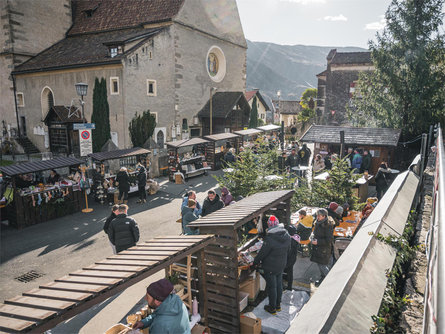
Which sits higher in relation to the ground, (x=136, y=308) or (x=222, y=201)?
(x=222, y=201)

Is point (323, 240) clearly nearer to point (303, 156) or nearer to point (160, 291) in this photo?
point (160, 291)

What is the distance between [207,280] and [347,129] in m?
15.8

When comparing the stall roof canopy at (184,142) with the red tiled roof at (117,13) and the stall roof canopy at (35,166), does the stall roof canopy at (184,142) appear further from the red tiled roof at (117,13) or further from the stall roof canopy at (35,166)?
the red tiled roof at (117,13)

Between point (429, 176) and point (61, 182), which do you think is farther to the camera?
point (61, 182)

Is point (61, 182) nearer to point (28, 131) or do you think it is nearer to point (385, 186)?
point (385, 186)

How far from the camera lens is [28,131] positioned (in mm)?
28625

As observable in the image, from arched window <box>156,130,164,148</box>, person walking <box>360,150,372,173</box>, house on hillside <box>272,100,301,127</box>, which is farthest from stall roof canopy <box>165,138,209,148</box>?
house on hillside <box>272,100,301,127</box>

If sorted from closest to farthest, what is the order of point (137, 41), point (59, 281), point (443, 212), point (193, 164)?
1. point (443, 212)
2. point (59, 281)
3. point (193, 164)
4. point (137, 41)

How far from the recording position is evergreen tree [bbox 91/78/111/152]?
2233cm

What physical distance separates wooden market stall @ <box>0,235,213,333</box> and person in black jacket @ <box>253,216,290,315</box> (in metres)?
1.57

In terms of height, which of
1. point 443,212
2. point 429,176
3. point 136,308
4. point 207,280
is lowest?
point 136,308

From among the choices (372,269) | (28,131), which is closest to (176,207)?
(372,269)

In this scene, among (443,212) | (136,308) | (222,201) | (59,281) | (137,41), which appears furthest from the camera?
(137,41)

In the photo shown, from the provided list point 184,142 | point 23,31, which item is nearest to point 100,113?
point 184,142
